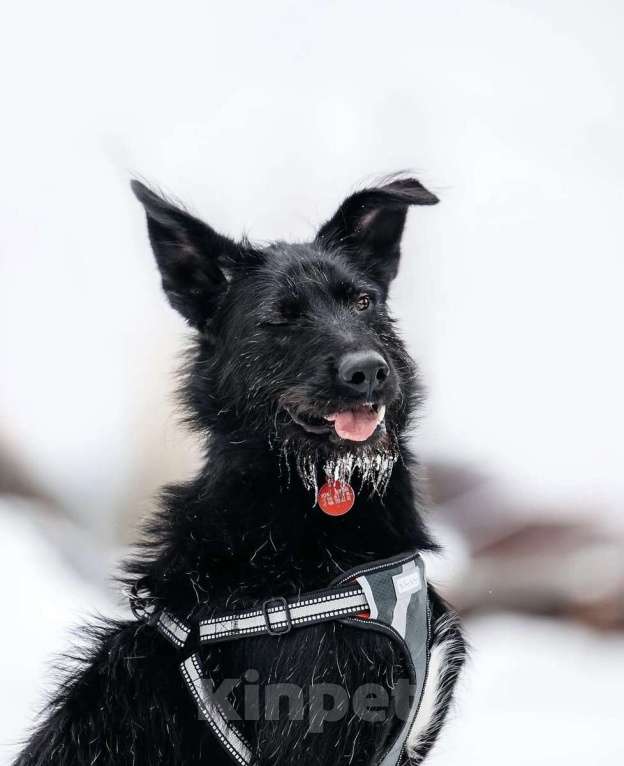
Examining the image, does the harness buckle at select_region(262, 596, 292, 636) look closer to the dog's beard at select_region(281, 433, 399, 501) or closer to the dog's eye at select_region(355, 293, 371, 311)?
the dog's beard at select_region(281, 433, 399, 501)

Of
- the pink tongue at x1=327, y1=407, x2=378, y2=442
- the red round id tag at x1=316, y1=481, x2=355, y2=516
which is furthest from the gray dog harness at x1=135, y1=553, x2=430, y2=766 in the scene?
the pink tongue at x1=327, y1=407, x2=378, y2=442

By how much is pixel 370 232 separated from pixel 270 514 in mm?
995

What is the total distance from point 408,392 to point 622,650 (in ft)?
10.1

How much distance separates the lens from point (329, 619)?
2053 mm

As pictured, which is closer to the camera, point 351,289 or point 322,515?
point 322,515

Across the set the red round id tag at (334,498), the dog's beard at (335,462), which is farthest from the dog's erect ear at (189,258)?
the red round id tag at (334,498)

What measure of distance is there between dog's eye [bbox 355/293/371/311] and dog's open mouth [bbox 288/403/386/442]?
396mm

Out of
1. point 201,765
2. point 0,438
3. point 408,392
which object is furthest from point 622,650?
point 0,438

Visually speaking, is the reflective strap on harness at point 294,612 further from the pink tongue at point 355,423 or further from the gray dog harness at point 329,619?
the pink tongue at point 355,423

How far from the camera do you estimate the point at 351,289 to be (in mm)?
2398

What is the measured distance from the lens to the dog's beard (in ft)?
7.11

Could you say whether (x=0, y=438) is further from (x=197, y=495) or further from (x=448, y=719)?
(x=448, y=719)

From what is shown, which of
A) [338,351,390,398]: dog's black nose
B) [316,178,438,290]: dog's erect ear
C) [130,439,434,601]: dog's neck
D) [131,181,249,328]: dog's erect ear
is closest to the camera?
[338,351,390,398]: dog's black nose

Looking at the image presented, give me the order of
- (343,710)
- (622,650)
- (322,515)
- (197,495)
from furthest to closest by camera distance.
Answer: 1. (622,650)
2. (197,495)
3. (322,515)
4. (343,710)
